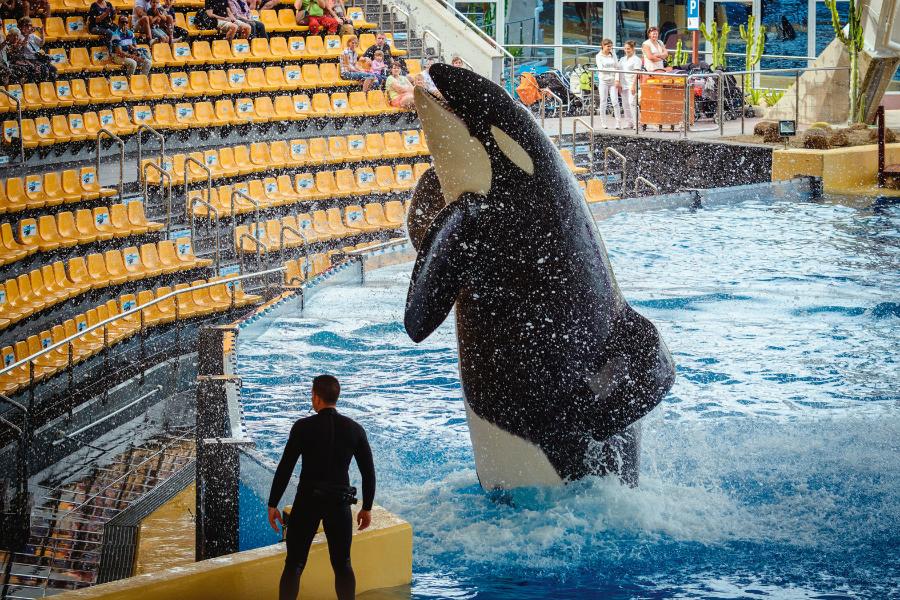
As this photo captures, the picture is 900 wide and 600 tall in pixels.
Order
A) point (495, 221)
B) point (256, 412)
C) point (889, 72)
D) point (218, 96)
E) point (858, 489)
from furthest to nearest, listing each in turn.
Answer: point (889, 72), point (218, 96), point (256, 412), point (858, 489), point (495, 221)

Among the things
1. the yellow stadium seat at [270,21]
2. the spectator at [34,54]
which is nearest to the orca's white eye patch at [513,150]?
the spectator at [34,54]

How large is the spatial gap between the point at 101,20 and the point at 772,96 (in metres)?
12.3

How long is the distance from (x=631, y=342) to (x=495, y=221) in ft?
2.26

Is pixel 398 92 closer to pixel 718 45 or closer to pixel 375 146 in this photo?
pixel 375 146

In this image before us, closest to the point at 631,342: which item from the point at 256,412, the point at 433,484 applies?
the point at 433,484

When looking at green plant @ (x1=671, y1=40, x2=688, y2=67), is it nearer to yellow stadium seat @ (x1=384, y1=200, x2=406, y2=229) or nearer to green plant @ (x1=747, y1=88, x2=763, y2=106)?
green plant @ (x1=747, y1=88, x2=763, y2=106)

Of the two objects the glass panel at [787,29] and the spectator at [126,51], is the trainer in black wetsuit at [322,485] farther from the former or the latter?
the glass panel at [787,29]

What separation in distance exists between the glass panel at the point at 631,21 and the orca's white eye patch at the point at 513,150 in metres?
21.4

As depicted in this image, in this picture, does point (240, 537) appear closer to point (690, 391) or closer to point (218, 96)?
point (690, 391)

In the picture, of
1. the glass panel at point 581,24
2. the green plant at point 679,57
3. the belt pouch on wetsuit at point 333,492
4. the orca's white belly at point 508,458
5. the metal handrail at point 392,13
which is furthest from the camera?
the glass panel at point 581,24

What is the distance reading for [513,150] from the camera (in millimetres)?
4297

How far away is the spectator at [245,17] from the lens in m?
14.6

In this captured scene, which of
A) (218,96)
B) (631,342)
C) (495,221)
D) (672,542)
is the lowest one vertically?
(672,542)

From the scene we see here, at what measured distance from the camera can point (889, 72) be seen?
17625 mm
